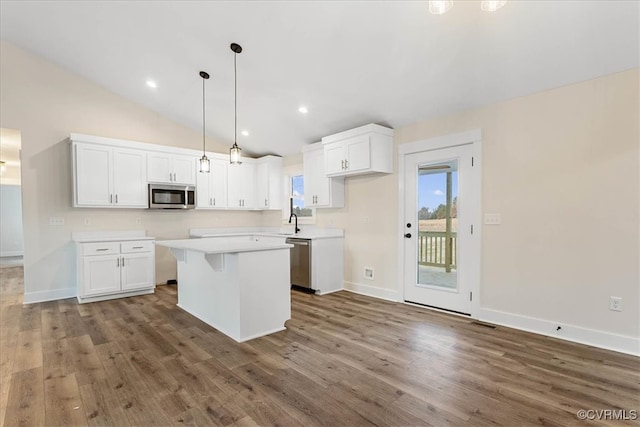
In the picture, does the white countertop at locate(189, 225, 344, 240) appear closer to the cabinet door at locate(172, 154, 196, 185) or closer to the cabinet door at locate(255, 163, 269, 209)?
the cabinet door at locate(255, 163, 269, 209)

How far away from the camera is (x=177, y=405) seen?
6.52 feet

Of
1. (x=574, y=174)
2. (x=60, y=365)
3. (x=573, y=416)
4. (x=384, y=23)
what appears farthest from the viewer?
(x=574, y=174)

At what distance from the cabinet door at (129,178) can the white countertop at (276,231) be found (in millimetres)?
1163

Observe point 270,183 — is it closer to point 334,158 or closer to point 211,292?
point 334,158

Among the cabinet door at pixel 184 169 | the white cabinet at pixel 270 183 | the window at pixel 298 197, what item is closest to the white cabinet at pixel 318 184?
the window at pixel 298 197

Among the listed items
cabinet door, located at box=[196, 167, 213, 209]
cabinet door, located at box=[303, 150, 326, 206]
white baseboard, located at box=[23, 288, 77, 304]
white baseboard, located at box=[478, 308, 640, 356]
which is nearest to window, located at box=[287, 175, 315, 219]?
cabinet door, located at box=[303, 150, 326, 206]

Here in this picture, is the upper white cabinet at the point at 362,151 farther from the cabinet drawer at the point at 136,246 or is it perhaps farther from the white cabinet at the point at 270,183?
the cabinet drawer at the point at 136,246

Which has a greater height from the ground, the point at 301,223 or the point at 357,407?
the point at 301,223

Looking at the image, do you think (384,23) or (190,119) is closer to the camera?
(384,23)

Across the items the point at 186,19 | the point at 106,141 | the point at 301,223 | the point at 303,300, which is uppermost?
the point at 186,19

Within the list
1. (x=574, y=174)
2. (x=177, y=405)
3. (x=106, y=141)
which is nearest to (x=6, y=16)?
(x=106, y=141)

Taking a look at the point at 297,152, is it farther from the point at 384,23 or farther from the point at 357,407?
the point at 357,407

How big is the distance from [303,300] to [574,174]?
341 cm

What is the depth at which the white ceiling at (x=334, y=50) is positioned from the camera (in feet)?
8.38
